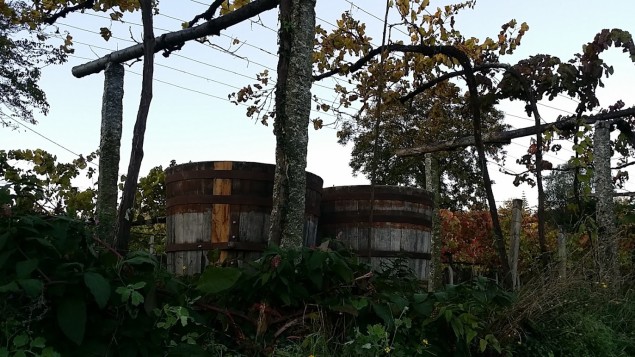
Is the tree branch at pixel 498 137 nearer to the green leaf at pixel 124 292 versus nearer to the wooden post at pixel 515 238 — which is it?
the wooden post at pixel 515 238

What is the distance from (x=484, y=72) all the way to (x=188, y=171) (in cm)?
307

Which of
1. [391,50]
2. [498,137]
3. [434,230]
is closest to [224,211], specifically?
[391,50]

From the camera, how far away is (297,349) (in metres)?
2.64

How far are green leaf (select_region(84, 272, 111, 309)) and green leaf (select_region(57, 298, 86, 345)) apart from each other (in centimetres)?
9

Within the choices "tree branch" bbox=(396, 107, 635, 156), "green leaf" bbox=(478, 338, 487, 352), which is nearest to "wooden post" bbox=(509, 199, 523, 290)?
"tree branch" bbox=(396, 107, 635, 156)

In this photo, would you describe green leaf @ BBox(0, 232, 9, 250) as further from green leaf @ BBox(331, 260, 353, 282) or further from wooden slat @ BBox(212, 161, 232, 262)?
wooden slat @ BBox(212, 161, 232, 262)

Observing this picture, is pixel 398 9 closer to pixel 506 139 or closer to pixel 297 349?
pixel 506 139

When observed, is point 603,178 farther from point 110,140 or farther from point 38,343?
point 38,343

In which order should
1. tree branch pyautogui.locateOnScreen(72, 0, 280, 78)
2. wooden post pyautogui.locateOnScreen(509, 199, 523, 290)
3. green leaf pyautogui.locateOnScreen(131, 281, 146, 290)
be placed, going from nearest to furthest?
green leaf pyautogui.locateOnScreen(131, 281, 146, 290) < tree branch pyautogui.locateOnScreen(72, 0, 280, 78) < wooden post pyautogui.locateOnScreen(509, 199, 523, 290)

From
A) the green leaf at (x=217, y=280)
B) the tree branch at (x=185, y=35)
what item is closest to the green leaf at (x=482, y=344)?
the green leaf at (x=217, y=280)

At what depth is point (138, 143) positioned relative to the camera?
3.99 meters

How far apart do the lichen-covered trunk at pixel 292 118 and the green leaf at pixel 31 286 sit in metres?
2.35

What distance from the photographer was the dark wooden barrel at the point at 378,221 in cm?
655

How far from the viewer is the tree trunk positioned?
12.9ft
